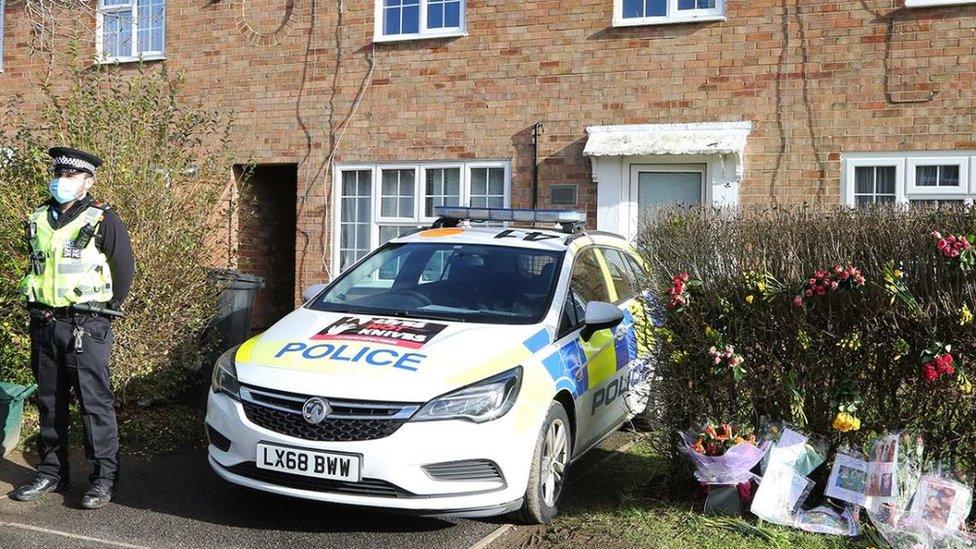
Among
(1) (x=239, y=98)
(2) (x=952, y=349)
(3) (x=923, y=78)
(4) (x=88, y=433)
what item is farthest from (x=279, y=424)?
(1) (x=239, y=98)

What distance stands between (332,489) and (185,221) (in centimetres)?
347

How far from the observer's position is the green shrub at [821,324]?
470cm

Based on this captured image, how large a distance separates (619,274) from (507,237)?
1.03 m

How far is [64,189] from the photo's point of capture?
531cm

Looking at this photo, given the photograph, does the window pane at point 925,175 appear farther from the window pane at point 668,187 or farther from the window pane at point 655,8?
the window pane at point 655,8

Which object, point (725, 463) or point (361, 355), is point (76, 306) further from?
point (725, 463)

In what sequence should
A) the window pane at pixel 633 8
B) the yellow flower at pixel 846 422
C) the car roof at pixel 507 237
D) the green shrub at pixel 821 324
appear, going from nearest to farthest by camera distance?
the green shrub at pixel 821 324
the yellow flower at pixel 846 422
the car roof at pixel 507 237
the window pane at pixel 633 8

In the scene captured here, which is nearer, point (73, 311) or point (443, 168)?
point (73, 311)

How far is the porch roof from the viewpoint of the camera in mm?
9898

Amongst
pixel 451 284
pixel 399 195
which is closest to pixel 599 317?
pixel 451 284

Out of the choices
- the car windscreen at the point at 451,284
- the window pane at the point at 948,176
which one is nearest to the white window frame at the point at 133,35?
A: the car windscreen at the point at 451,284

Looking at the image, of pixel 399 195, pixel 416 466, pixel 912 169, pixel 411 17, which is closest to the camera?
pixel 416 466

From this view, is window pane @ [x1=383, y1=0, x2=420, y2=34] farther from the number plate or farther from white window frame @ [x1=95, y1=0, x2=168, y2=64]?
the number plate

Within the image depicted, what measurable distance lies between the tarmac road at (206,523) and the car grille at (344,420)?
558 mm
